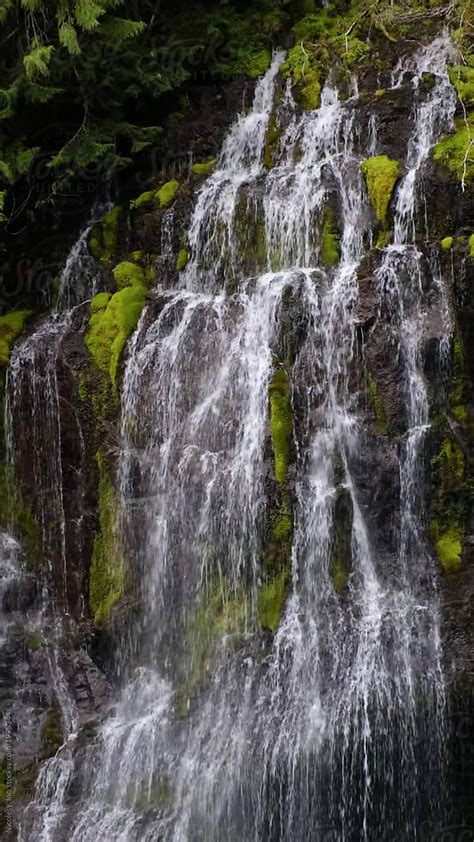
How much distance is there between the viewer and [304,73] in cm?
1268

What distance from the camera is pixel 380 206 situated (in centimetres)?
992

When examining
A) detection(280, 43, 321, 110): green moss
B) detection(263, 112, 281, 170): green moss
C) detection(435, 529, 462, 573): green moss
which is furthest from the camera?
detection(280, 43, 321, 110): green moss

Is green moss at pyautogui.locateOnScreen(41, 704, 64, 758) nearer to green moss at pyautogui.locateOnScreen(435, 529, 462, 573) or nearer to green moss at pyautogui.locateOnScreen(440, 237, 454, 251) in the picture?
green moss at pyautogui.locateOnScreen(435, 529, 462, 573)

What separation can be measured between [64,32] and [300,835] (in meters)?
9.45

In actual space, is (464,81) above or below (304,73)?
below

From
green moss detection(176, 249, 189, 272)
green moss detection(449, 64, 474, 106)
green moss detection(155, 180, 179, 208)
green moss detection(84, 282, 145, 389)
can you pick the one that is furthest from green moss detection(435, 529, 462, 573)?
green moss detection(155, 180, 179, 208)

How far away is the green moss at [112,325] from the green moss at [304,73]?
4106 mm

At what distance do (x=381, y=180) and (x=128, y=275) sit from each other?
3529 mm

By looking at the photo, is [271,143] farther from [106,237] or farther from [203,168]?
[106,237]

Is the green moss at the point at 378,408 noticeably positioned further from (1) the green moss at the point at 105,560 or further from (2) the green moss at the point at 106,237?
(2) the green moss at the point at 106,237

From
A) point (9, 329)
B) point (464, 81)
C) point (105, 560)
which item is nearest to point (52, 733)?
point (105, 560)

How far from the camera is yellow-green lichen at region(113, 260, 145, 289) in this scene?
11102 millimetres

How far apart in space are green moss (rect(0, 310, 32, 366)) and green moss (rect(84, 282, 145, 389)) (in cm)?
113

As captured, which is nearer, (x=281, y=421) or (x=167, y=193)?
(x=281, y=421)
